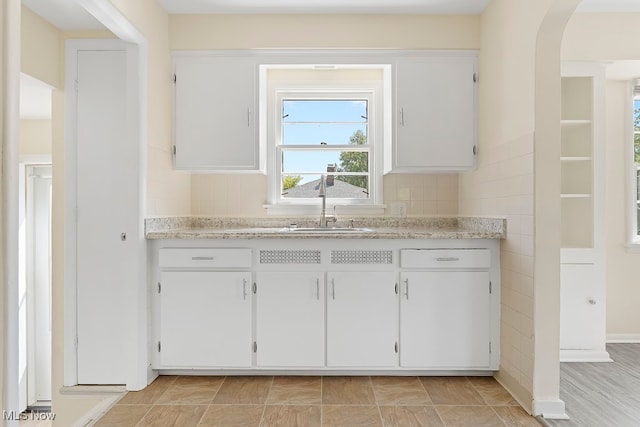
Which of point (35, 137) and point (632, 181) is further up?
point (35, 137)

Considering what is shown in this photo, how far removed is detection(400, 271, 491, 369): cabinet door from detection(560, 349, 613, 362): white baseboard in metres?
0.81

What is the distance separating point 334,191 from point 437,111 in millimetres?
1013

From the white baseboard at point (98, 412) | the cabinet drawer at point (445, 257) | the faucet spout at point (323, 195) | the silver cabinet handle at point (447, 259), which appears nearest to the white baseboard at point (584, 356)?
the cabinet drawer at point (445, 257)

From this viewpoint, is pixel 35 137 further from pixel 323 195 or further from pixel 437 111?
pixel 437 111

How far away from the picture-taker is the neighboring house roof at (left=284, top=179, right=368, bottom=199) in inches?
139

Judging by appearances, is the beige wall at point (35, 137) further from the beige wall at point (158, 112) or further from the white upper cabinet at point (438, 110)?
the white upper cabinet at point (438, 110)

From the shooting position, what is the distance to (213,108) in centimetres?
305

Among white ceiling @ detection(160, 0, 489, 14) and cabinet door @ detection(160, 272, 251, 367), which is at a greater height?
white ceiling @ detection(160, 0, 489, 14)

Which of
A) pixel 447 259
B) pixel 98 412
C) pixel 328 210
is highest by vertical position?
pixel 328 210

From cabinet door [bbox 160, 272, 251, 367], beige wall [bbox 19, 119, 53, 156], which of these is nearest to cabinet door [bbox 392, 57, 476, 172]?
cabinet door [bbox 160, 272, 251, 367]

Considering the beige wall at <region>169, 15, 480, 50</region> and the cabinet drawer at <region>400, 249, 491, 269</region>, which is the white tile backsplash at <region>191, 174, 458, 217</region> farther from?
the beige wall at <region>169, 15, 480, 50</region>

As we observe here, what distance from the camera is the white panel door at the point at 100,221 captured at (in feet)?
9.43

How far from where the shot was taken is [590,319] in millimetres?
3053

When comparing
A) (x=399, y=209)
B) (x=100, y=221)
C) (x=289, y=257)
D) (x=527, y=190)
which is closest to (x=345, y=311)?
(x=289, y=257)
